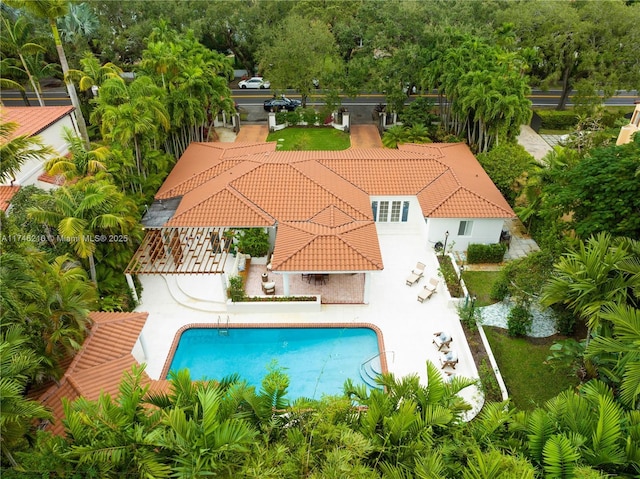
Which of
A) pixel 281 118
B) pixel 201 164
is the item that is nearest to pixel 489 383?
pixel 201 164

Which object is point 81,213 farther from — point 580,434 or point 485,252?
point 485,252

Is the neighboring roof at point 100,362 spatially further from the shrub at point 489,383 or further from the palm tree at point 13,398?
the shrub at point 489,383

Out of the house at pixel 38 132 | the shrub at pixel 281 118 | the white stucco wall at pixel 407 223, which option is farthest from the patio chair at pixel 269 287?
the shrub at pixel 281 118

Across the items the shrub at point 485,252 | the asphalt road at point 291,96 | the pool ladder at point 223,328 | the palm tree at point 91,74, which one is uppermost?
the palm tree at point 91,74

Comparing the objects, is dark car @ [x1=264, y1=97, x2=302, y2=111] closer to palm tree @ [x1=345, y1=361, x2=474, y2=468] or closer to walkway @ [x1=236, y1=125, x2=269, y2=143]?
walkway @ [x1=236, y1=125, x2=269, y2=143]

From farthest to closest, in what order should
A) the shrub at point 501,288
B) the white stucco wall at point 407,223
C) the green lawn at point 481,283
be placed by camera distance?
the white stucco wall at point 407,223
the green lawn at point 481,283
the shrub at point 501,288

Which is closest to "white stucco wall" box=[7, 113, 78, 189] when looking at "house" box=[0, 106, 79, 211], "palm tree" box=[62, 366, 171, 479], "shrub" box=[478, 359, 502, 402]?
"house" box=[0, 106, 79, 211]

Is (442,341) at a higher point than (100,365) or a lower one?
lower
